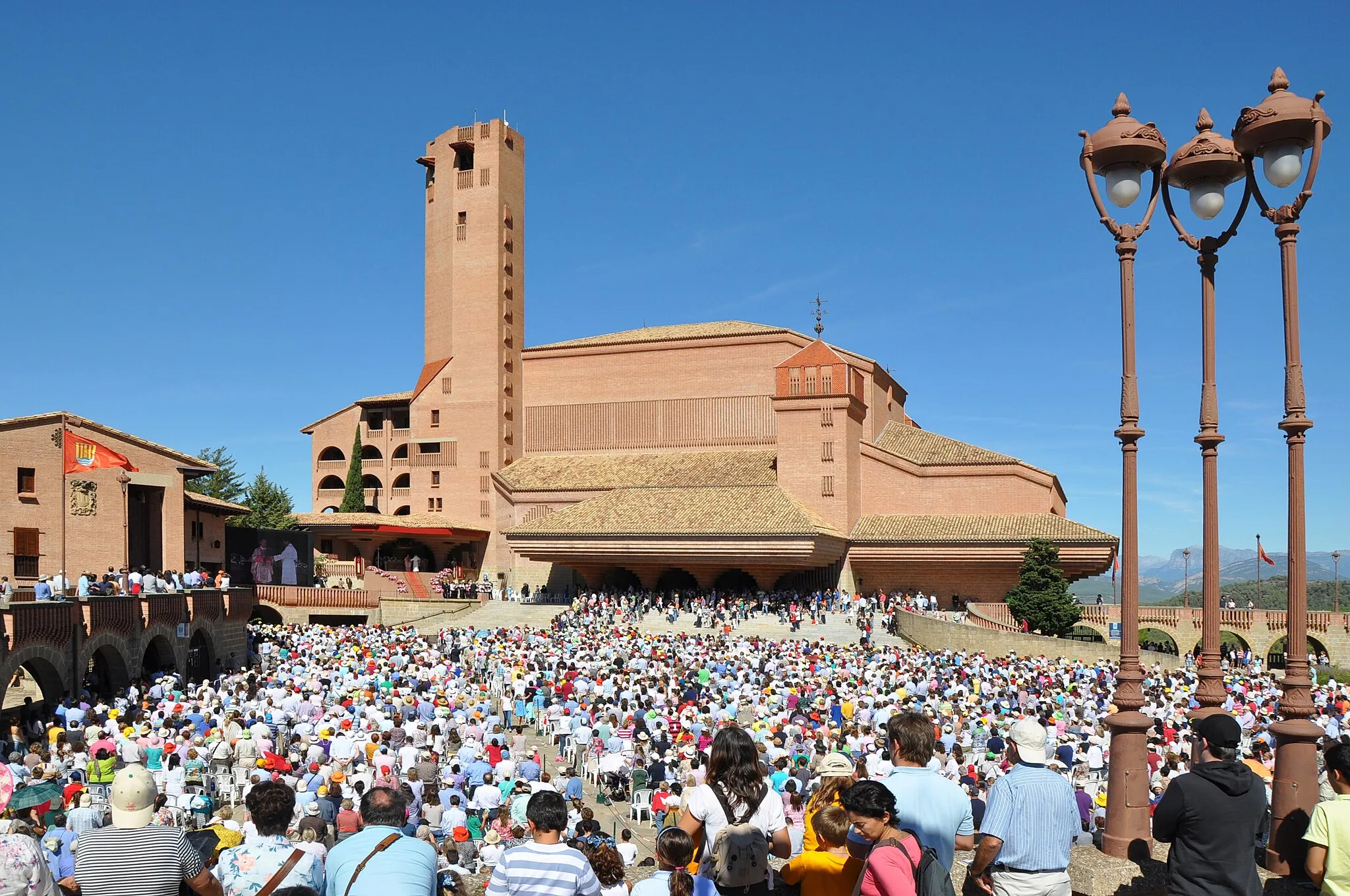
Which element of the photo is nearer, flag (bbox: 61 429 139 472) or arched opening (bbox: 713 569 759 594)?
flag (bbox: 61 429 139 472)

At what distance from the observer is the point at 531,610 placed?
151 feet

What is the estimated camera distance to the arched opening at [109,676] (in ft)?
92.5

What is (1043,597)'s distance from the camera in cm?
4116

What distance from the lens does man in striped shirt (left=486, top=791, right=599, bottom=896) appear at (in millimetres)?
5199

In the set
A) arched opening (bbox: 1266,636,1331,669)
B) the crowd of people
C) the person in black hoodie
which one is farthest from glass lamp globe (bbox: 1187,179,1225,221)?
arched opening (bbox: 1266,636,1331,669)

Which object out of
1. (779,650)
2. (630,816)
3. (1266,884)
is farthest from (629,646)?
(1266,884)

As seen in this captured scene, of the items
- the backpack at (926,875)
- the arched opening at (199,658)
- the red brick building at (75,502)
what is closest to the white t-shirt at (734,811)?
the backpack at (926,875)

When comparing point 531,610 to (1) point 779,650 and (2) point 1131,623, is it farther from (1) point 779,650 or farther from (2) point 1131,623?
(2) point 1131,623

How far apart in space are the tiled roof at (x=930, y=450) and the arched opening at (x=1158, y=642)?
9376mm

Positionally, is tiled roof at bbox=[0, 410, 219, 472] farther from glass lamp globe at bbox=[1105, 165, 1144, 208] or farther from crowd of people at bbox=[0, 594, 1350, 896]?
glass lamp globe at bbox=[1105, 165, 1144, 208]

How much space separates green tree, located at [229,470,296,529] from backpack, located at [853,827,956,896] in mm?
59615

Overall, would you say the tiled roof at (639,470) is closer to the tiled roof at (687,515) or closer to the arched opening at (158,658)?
the tiled roof at (687,515)

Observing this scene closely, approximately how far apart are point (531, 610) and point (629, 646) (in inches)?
658

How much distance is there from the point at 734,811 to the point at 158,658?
31208 mm
